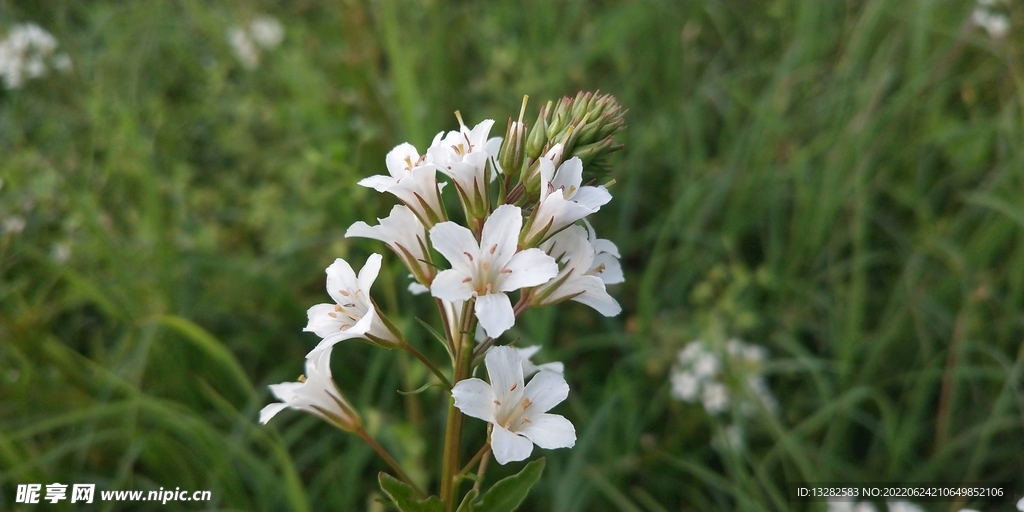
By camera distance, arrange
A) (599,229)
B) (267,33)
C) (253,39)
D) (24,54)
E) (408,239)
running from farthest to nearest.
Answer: (267,33) → (253,39) → (599,229) → (24,54) → (408,239)

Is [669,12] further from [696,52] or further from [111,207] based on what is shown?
[111,207]

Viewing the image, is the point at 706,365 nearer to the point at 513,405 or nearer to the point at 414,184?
the point at 513,405

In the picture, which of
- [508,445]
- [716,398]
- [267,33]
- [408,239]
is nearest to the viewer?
[508,445]

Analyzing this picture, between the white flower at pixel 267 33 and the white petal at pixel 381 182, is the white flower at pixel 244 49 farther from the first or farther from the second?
the white petal at pixel 381 182

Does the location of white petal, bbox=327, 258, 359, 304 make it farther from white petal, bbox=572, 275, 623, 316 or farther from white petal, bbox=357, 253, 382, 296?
white petal, bbox=572, 275, 623, 316

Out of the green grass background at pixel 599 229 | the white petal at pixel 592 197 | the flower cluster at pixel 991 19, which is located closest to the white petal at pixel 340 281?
the white petal at pixel 592 197

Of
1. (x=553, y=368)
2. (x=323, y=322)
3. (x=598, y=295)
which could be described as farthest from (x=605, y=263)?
(x=323, y=322)
